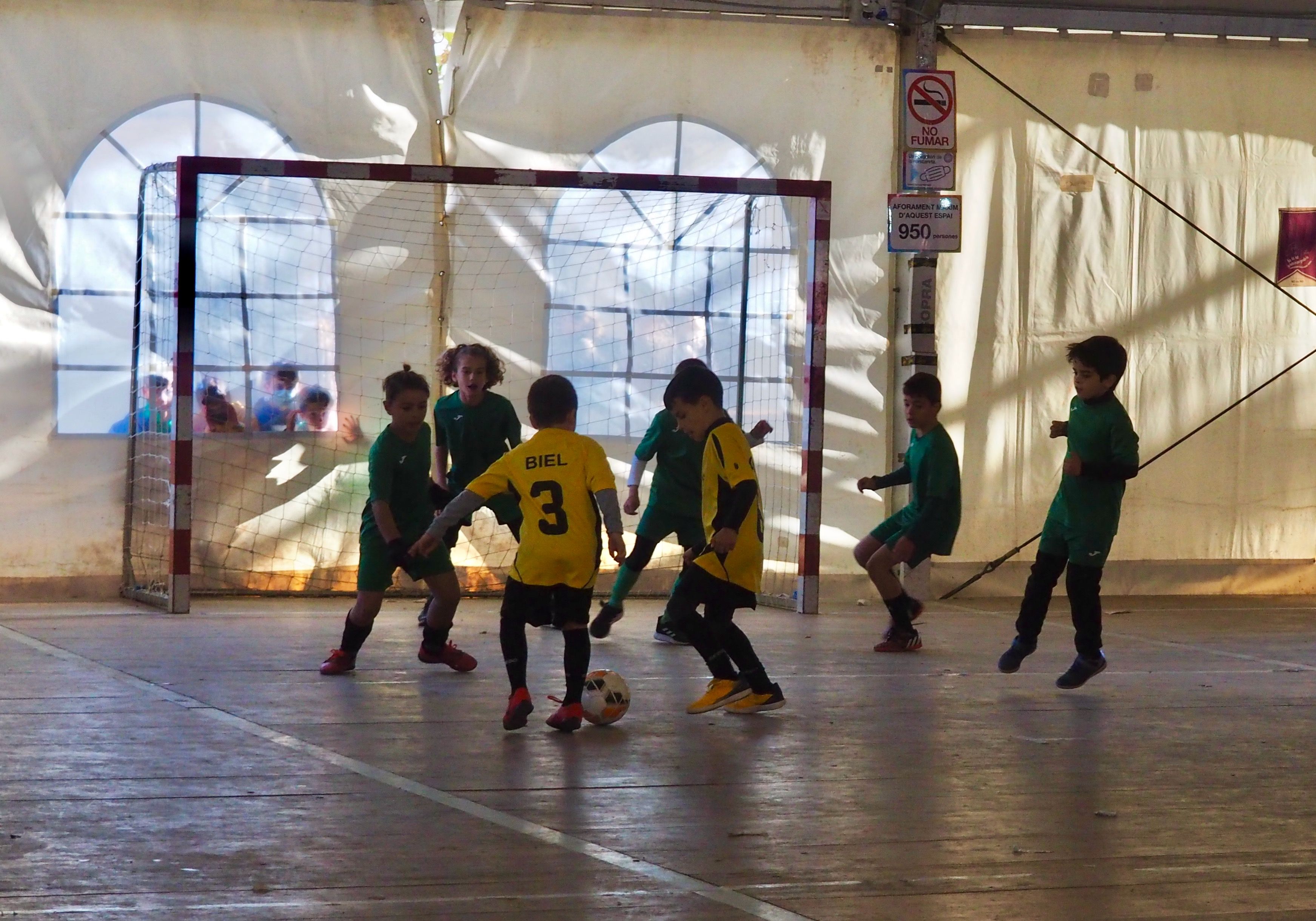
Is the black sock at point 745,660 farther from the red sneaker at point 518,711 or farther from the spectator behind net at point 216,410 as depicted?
the spectator behind net at point 216,410

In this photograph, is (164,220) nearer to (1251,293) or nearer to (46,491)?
(46,491)

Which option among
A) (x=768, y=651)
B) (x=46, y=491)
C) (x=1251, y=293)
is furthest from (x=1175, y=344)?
(x=46, y=491)

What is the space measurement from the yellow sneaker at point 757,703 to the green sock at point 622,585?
103 inches

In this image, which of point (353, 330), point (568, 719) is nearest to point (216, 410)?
point (353, 330)

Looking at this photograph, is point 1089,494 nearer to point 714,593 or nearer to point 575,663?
point 714,593

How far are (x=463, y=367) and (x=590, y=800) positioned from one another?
408 centimetres

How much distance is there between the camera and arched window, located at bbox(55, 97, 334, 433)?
10453 millimetres

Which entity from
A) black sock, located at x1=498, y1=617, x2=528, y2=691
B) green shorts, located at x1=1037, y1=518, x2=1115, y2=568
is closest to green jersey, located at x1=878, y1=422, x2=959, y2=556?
green shorts, located at x1=1037, y1=518, x2=1115, y2=568

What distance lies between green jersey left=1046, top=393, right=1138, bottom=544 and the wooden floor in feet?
2.55

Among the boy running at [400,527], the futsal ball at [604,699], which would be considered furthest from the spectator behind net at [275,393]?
the futsal ball at [604,699]

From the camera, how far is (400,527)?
302 inches

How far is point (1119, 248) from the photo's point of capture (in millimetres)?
11875

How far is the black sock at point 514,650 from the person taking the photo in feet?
20.5

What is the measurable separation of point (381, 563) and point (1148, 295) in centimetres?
660
